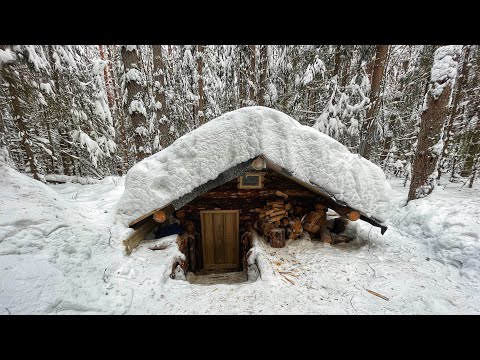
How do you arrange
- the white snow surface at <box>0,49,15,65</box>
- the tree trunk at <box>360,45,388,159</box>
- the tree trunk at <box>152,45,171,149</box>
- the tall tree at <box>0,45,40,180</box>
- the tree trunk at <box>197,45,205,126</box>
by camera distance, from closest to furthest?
the white snow surface at <box>0,49,15,65</box>, the tall tree at <box>0,45,40,180</box>, the tree trunk at <box>360,45,388,159</box>, the tree trunk at <box>152,45,171,149</box>, the tree trunk at <box>197,45,205,126</box>

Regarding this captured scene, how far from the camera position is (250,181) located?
5965mm

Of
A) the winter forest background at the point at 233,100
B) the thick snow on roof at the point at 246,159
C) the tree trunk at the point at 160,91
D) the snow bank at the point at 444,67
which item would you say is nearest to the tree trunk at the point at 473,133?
the winter forest background at the point at 233,100

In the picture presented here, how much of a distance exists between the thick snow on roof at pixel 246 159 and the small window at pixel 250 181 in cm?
A: 129

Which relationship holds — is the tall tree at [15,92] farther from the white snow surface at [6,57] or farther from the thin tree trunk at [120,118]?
the thin tree trunk at [120,118]

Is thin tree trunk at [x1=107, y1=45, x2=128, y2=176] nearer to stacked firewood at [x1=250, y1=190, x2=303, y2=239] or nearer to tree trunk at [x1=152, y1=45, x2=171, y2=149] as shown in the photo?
tree trunk at [x1=152, y1=45, x2=171, y2=149]

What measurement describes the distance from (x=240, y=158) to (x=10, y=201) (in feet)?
14.7

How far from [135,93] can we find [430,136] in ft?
29.5

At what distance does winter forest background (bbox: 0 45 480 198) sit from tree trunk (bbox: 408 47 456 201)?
2 centimetres

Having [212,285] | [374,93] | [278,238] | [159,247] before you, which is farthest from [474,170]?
[159,247]

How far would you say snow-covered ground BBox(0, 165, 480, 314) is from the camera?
10.4ft

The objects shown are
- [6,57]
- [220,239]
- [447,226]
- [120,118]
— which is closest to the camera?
[447,226]

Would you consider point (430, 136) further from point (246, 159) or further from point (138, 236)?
point (138, 236)

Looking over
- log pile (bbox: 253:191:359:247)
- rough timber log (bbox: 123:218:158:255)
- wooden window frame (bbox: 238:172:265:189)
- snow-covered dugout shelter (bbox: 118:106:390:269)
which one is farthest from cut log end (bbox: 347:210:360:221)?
rough timber log (bbox: 123:218:158:255)
